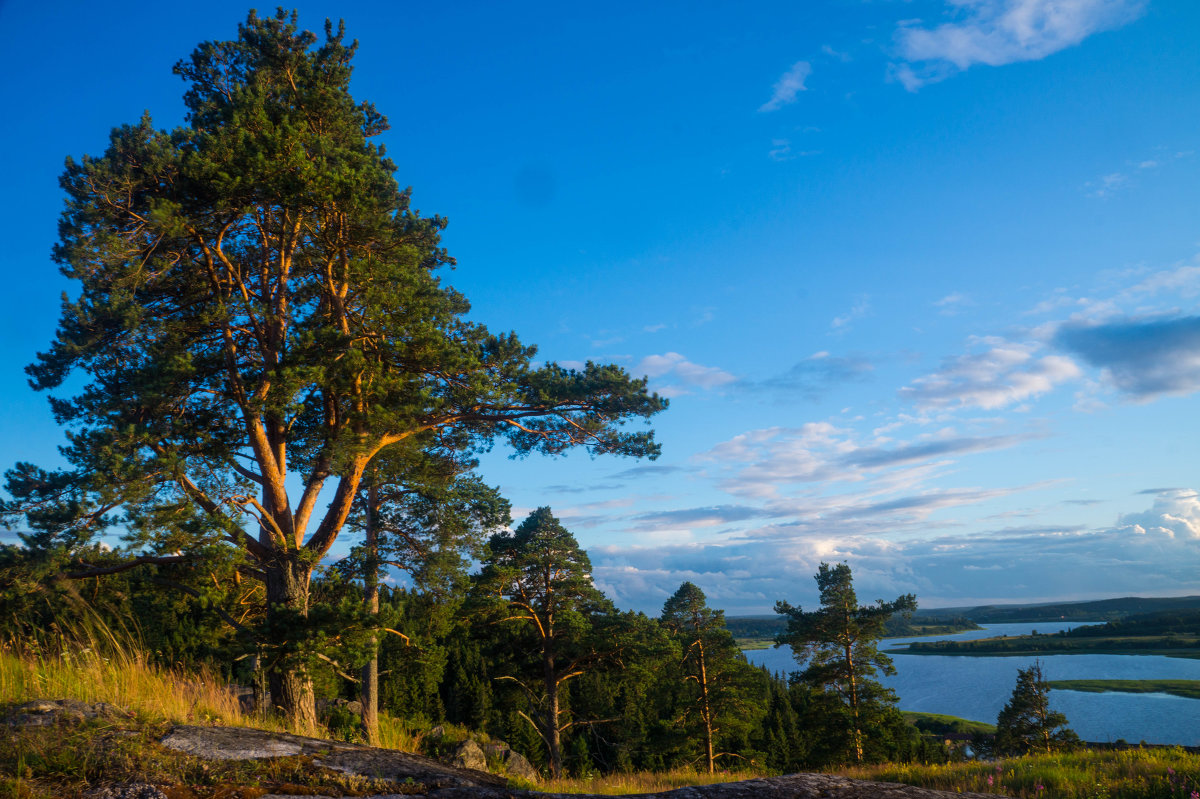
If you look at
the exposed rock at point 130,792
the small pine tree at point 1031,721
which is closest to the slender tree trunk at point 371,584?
the exposed rock at point 130,792

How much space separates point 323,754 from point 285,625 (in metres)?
4.73

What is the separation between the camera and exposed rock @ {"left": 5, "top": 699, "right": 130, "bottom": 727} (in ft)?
15.6

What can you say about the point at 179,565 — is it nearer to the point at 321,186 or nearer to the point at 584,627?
the point at 321,186

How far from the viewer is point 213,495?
10109mm

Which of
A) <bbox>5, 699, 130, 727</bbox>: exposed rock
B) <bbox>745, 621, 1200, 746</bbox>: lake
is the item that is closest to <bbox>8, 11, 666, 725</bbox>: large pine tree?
<bbox>5, 699, 130, 727</bbox>: exposed rock

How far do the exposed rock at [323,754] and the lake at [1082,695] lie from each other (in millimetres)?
37400

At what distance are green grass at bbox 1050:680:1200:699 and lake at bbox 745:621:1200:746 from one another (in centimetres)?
213

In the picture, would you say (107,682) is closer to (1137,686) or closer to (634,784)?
(634,784)

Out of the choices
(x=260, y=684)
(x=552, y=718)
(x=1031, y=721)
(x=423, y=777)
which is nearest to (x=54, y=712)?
(x=423, y=777)

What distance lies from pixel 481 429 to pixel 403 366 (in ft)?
8.17

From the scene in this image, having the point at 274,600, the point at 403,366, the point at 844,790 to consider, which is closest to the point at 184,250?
the point at 403,366

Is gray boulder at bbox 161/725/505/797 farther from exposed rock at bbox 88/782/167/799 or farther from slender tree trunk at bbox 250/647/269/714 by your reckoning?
slender tree trunk at bbox 250/647/269/714

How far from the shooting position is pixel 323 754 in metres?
5.23

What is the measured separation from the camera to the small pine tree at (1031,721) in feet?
114
